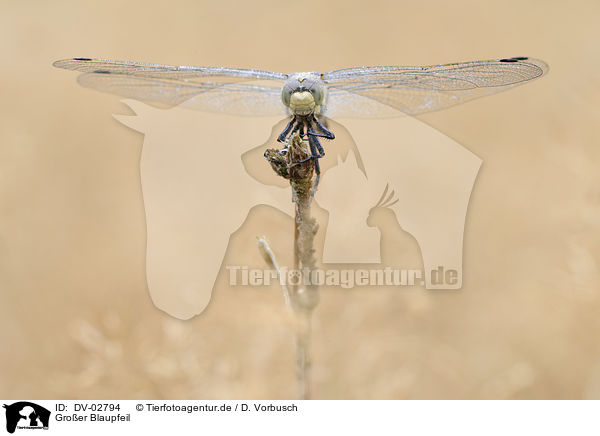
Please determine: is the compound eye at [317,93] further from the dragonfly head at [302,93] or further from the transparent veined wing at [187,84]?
the transparent veined wing at [187,84]

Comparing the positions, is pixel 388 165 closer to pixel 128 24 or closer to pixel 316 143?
pixel 316 143

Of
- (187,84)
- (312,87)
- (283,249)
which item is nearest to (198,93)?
(187,84)

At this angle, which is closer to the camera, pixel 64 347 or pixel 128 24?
pixel 64 347

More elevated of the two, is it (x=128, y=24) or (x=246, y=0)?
(x=246, y=0)

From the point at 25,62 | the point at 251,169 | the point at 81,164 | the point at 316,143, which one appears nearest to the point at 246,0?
the point at 25,62

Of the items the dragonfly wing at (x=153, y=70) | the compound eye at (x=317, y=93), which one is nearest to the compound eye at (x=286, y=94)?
the compound eye at (x=317, y=93)

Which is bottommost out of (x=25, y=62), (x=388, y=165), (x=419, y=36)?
(x=388, y=165)
